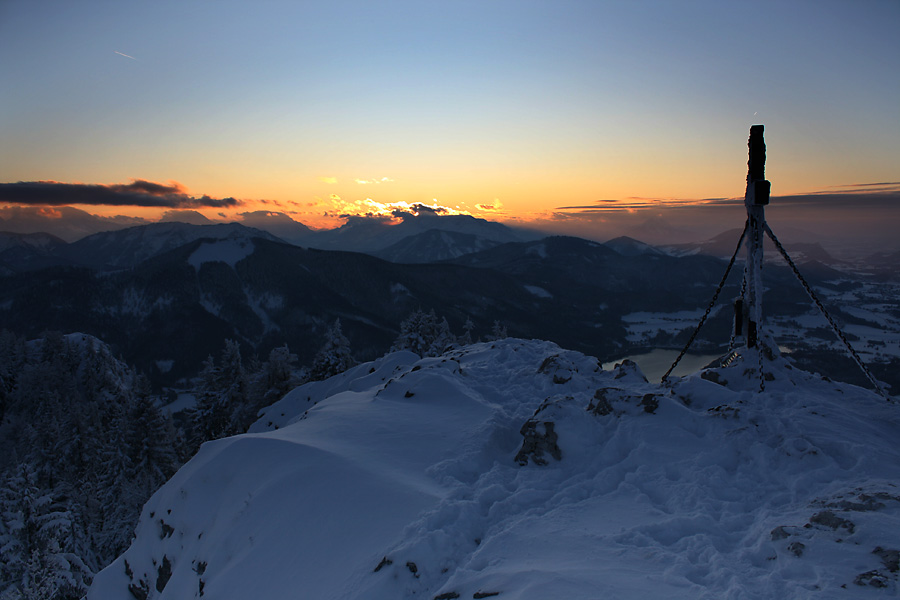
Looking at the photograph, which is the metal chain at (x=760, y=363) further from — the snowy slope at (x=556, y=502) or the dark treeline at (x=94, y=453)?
the dark treeline at (x=94, y=453)

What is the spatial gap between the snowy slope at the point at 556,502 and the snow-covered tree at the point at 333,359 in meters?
29.6

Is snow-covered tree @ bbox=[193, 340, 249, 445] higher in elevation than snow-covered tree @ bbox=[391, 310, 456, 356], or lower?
lower

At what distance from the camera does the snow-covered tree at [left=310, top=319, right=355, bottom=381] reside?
44719 millimetres

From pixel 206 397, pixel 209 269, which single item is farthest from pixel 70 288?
pixel 206 397

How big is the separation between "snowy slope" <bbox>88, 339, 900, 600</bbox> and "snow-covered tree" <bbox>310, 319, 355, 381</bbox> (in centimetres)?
2956

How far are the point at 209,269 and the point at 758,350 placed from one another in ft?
691

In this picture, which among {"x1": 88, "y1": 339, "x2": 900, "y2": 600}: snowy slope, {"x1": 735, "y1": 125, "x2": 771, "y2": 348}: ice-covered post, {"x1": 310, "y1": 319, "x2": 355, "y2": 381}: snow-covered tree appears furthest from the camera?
{"x1": 310, "y1": 319, "x2": 355, "y2": 381}: snow-covered tree

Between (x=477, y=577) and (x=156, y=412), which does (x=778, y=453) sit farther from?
(x=156, y=412)

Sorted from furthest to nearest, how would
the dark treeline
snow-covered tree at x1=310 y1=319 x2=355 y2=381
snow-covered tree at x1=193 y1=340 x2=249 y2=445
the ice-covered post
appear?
snow-covered tree at x1=310 y1=319 x2=355 y2=381
snow-covered tree at x1=193 y1=340 x2=249 y2=445
the dark treeline
the ice-covered post

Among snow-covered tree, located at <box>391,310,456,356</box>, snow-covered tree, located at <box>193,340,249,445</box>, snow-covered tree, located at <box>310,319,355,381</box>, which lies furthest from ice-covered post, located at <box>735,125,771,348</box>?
snow-covered tree, located at <box>193,340,249,445</box>

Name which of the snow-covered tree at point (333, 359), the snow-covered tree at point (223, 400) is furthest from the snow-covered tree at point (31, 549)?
the snow-covered tree at point (333, 359)

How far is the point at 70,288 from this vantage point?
173 meters

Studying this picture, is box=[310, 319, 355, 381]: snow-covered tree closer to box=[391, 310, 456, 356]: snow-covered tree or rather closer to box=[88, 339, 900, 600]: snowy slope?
box=[391, 310, 456, 356]: snow-covered tree

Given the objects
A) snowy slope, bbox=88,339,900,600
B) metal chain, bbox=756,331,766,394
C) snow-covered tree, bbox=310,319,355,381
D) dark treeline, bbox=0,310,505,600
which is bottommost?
dark treeline, bbox=0,310,505,600
